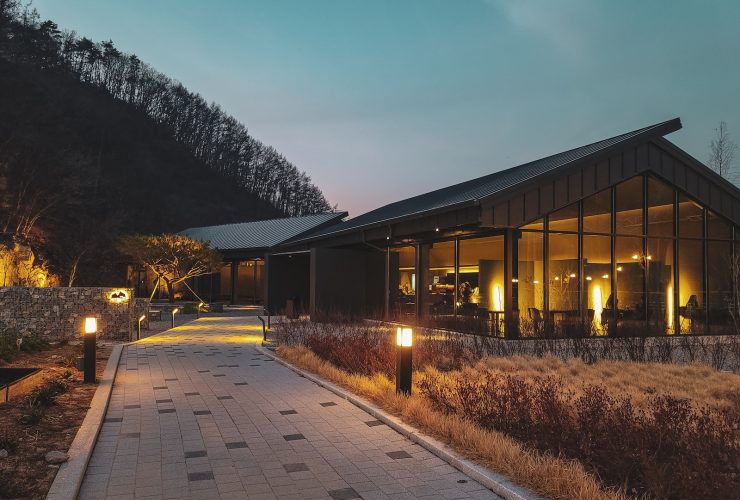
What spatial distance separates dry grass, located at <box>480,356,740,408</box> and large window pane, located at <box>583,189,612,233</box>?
272 inches

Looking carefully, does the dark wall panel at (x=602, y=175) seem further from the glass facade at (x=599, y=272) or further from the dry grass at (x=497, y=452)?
the dry grass at (x=497, y=452)

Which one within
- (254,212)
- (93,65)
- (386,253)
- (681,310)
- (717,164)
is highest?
(93,65)

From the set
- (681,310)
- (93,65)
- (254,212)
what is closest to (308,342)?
(681,310)

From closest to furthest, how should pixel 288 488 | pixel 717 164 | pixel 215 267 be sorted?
pixel 288 488 < pixel 717 164 < pixel 215 267

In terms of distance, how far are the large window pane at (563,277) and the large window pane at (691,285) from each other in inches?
169

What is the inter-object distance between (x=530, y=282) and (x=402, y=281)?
6526mm

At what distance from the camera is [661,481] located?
419cm

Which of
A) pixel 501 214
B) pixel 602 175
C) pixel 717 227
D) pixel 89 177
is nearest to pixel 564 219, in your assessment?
pixel 602 175

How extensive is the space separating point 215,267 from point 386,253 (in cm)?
1485

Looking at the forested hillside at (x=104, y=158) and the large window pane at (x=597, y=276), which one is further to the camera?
the forested hillside at (x=104, y=158)

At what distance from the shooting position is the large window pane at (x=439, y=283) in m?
18.9

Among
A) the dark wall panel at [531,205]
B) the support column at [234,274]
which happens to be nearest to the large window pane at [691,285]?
the dark wall panel at [531,205]

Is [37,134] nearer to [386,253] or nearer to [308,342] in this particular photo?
[386,253]

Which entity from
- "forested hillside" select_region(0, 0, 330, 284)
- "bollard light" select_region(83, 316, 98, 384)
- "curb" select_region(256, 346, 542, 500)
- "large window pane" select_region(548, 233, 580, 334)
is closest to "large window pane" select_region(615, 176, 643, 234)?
"large window pane" select_region(548, 233, 580, 334)
